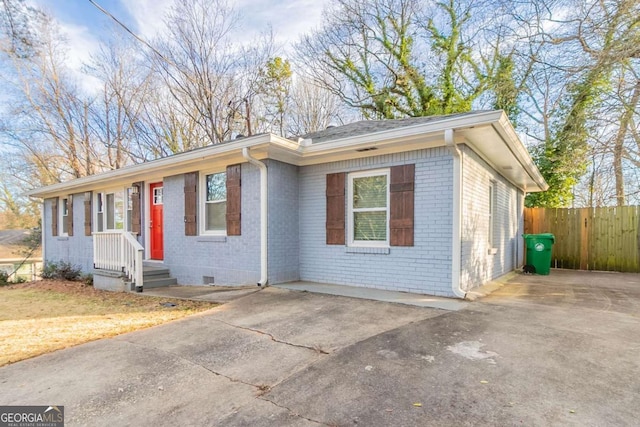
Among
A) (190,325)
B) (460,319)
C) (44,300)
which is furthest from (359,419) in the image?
(44,300)

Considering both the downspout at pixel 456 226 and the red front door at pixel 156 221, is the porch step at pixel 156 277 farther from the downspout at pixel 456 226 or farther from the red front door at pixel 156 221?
the downspout at pixel 456 226

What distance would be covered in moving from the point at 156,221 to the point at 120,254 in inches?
63.4

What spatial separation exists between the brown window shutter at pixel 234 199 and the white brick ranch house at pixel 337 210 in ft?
0.07

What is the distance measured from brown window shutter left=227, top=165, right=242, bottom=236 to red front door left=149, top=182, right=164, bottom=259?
9.77ft

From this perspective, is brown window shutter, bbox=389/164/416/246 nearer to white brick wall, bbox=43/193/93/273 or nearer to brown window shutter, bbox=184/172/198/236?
brown window shutter, bbox=184/172/198/236

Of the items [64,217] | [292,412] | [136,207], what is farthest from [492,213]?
[64,217]

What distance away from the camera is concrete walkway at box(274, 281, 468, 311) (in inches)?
189

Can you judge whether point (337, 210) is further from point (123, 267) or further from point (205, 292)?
point (123, 267)

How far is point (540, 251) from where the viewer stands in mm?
8828

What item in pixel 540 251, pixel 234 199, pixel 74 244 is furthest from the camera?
pixel 74 244

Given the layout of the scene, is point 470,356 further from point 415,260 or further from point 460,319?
point 415,260

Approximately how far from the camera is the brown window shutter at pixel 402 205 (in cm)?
562

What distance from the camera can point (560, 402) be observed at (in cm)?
221

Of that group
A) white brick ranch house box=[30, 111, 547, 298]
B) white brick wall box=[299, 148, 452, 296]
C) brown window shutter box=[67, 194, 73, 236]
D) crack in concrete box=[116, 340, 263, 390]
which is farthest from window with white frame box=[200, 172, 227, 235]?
brown window shutter box=[67, 194, 73, 236]
